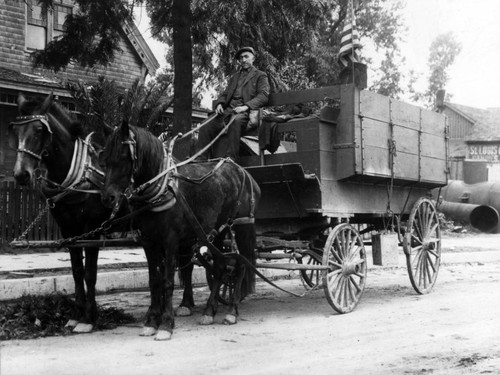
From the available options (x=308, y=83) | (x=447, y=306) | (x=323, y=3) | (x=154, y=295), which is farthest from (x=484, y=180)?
(x=154, y=295)

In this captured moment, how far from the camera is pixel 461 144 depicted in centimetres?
5009

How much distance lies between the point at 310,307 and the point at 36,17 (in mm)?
14541

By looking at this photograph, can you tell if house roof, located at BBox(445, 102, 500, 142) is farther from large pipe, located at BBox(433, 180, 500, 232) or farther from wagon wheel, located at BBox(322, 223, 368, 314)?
wagon wheel, located at BBox(322, 223, 368, 314)

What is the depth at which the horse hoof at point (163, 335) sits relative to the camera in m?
5.96

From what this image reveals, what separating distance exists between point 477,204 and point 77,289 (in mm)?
22930

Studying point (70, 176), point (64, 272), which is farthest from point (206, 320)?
point (64, 272)

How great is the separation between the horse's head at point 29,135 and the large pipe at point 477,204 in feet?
68.4

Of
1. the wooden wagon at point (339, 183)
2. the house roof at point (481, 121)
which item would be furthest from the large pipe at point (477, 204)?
the house roof at point (481, 121)

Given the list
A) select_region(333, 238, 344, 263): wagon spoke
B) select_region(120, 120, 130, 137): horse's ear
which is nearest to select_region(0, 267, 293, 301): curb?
select_region(120, 120, 130, 137): horse's ear

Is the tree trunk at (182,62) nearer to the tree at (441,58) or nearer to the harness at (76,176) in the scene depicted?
the harness at (76,176)

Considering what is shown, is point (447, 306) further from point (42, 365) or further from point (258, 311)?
point (42, 365)

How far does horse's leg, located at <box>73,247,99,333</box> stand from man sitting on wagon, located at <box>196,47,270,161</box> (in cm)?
210

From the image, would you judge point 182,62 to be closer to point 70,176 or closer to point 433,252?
point 433,252

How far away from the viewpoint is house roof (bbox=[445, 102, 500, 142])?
48516 millimetres
